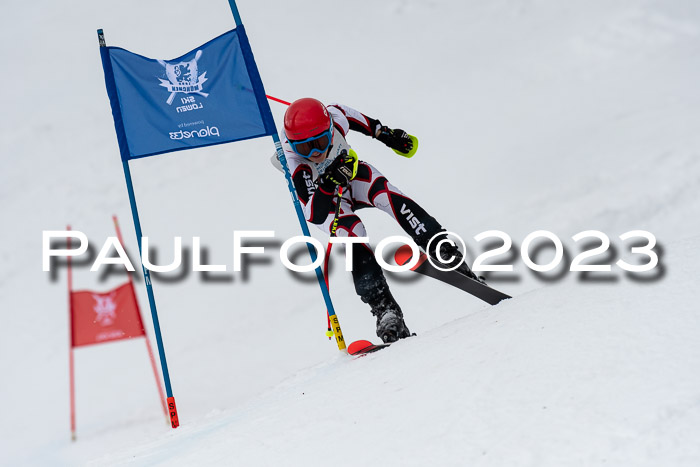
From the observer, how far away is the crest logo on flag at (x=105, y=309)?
8.12 m

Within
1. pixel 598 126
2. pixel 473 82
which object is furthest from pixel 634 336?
pixel 473 82

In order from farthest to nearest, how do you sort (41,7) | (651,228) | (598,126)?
(41,7)
(598,126)
(651,228)

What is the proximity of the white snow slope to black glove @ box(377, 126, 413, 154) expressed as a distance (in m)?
0.92

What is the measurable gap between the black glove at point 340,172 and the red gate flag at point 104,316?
4.52m

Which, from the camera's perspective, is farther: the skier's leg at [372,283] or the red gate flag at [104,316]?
the red gate flag at [104,316]

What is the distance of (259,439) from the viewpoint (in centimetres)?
262

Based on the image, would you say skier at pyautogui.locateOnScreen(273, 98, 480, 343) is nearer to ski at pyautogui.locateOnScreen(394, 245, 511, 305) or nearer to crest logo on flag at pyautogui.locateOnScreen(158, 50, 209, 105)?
ski at pyautogui.locateOnScreen(394, 245, 511, 305)

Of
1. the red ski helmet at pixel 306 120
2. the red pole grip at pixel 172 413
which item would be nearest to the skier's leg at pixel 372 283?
the red ski helmet at pixel 306 120

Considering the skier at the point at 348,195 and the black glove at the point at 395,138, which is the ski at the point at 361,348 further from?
the black glove at the point at 395,138

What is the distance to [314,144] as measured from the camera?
13.9 feet

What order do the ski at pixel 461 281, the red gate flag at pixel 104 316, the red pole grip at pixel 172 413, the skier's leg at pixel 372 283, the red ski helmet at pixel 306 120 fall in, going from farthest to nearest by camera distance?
the red gate flag at pixel 104 316, the red pole grip at pixel 172 413, the skier's leg at pixel 372 283, the red ski helmet at pixel 306 120, the ski at pixel 461 281

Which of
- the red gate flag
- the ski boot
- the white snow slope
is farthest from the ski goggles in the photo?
the red gate flag

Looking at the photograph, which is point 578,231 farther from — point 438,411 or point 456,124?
point 456,124

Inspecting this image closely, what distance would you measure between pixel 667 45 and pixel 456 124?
18.5 ft
